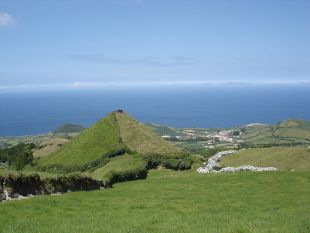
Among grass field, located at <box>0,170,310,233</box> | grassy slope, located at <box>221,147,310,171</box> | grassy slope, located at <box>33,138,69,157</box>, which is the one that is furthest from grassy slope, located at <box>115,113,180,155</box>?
grass field, located at <box>0,170,310,233</box>

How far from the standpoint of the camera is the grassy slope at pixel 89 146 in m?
65.6

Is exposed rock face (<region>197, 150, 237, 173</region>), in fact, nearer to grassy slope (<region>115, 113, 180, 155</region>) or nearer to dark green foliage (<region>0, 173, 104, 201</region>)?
grassy slope (<region>115, 113, 180, 155</region>)

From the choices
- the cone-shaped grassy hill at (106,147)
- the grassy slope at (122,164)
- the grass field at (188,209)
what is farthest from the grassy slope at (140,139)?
the grass field at (188,209)

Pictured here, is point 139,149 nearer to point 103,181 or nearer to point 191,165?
point 191,165

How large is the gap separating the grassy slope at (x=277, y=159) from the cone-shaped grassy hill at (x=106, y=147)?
10299 millimetres

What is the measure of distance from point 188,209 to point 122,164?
117 ft

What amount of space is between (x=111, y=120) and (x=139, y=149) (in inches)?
419

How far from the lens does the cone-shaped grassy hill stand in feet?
212

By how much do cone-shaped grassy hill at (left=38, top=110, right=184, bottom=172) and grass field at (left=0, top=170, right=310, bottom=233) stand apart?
23.9 m

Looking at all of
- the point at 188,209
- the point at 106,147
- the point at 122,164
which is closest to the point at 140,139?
the point at 106,147

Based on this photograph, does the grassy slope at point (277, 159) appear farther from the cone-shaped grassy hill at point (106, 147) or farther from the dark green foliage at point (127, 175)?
the dark green foliage at point (127, 175)

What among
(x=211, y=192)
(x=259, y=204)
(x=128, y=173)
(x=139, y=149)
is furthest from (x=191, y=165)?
(x=259, y=204)

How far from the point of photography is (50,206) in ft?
71.9

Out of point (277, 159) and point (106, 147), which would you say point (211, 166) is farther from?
point (106, 147)
